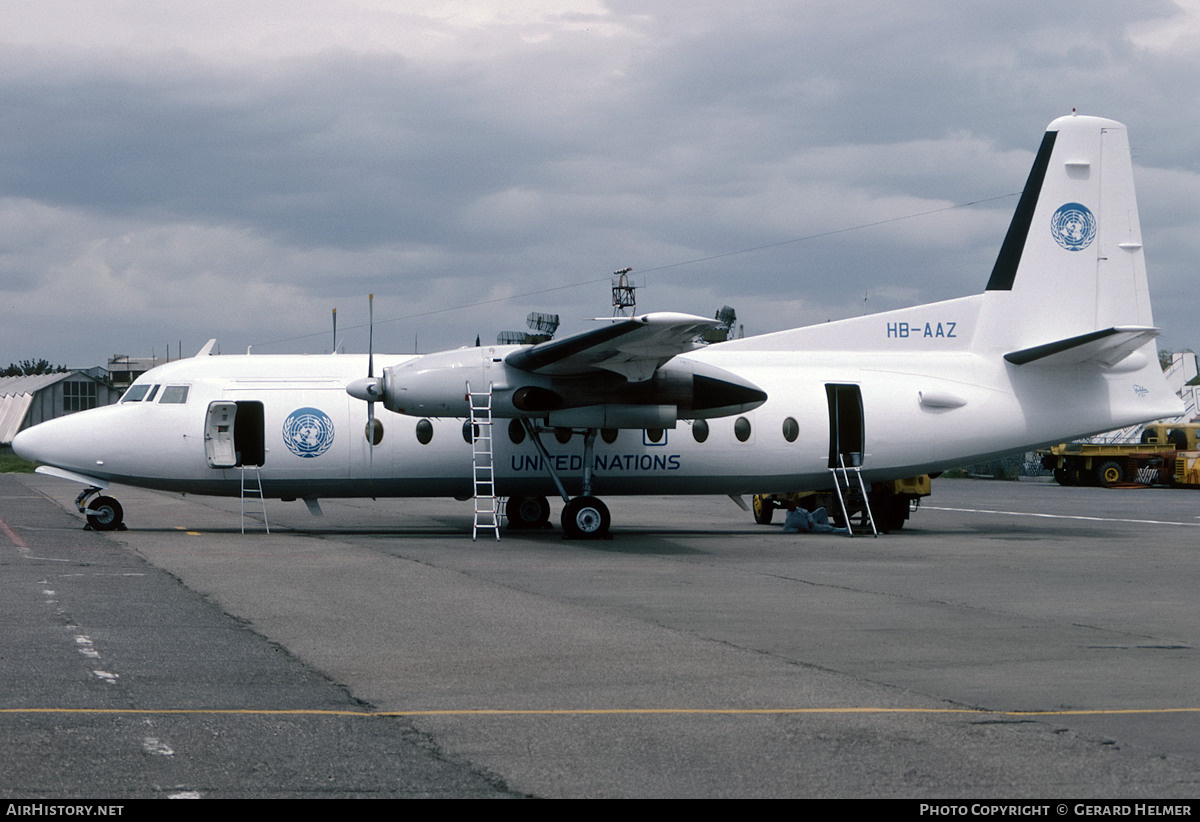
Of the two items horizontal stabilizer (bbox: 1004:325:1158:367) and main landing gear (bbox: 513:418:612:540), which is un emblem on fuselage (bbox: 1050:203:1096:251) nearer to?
horizontal stabilizer (bbox: 1004:325:1158:367)

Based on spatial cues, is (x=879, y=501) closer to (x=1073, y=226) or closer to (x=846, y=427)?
(x=846, y=427)

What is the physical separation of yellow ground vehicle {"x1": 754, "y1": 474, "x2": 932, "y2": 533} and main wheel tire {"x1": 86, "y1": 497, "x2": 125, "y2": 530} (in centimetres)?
1148

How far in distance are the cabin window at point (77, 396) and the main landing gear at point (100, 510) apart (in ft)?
220

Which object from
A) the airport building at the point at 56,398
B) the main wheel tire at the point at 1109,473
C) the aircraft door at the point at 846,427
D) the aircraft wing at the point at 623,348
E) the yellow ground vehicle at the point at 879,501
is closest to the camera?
the aircraft wing at the point at 623,348

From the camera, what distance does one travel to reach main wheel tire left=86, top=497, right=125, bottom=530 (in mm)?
20750

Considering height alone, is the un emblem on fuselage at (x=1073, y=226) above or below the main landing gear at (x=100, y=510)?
above

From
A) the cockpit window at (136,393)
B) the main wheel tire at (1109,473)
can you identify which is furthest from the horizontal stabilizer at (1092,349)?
the main wheel tire at (1109,473)

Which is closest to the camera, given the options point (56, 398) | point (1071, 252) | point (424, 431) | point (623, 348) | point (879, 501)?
point (623, 348)

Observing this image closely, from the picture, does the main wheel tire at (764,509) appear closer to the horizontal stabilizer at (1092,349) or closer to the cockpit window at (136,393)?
the horizontal stabilizer at (1092,349)

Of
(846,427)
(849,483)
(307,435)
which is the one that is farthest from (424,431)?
(849,483)

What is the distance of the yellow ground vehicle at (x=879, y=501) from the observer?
23.6m

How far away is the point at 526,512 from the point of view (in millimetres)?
22953

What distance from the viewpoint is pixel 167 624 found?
10547 millimetres

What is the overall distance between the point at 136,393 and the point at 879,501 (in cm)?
1345
